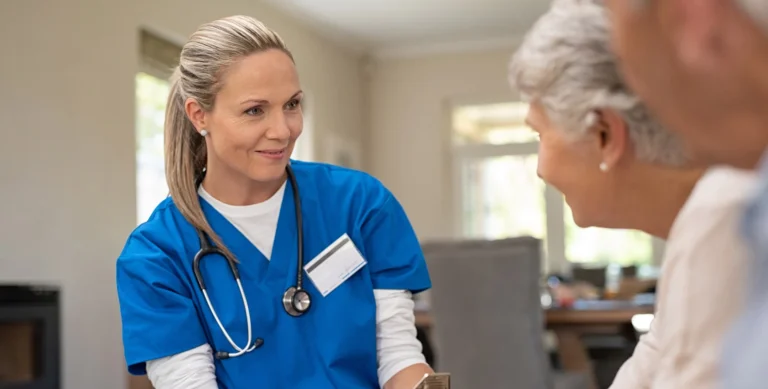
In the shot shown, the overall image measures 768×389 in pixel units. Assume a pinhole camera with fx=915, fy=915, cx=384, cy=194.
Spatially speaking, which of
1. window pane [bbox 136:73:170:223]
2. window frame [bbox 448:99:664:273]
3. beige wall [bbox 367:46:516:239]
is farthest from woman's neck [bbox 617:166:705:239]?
beige wall [bbox 367:46:516:239]

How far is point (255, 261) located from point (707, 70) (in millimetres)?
1152

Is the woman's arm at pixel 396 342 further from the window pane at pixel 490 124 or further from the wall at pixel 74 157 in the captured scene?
the window pane at pixel 490 124

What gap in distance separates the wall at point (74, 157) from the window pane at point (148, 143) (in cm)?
18

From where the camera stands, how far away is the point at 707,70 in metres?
0.44

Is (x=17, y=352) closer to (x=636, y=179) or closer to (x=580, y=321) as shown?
(x=580, y=321)

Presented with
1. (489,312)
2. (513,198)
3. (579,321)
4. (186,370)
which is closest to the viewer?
(186,370)

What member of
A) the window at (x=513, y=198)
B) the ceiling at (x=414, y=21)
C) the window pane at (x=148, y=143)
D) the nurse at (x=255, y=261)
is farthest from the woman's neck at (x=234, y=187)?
the window at (x=513, y=198)

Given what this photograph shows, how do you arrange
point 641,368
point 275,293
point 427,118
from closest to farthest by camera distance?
point 641,368
point 275,293
point 427,118

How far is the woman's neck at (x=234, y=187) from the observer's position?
156 cm

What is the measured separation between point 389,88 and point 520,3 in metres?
1.79

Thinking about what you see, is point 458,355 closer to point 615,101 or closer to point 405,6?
point 615,101

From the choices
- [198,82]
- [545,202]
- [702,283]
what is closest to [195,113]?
[198,82]

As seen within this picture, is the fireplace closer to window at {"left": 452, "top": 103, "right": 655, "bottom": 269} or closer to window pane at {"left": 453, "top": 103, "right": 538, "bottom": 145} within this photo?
window at {"left": 452, "top": 103, "right": 655, "bottom": 269}

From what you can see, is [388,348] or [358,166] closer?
[388,348]
